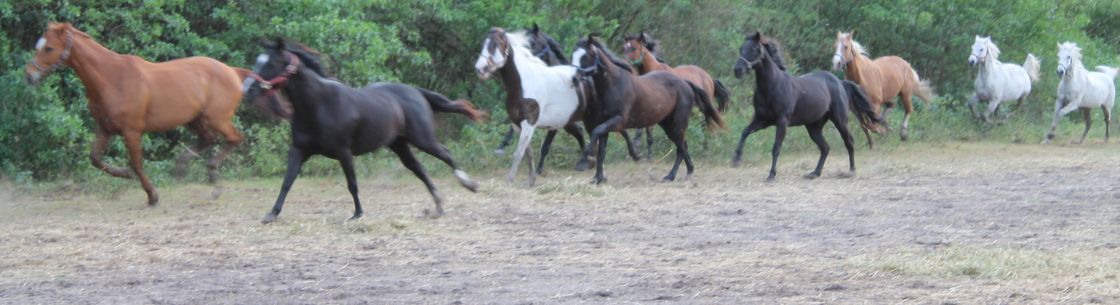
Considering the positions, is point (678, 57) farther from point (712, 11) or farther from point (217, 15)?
point (217, 15)

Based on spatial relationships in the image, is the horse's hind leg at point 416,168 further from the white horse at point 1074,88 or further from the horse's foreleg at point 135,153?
the white horse at point 1074,88

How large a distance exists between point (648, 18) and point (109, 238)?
37.3ft

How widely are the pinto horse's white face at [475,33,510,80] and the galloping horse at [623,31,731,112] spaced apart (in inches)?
141

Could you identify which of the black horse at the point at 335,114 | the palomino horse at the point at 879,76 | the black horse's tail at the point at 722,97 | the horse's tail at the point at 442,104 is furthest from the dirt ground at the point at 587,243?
the palomino horse at the point at 879,76

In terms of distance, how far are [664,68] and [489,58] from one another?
4386 mm

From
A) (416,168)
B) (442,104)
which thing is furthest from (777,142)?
(416,168)

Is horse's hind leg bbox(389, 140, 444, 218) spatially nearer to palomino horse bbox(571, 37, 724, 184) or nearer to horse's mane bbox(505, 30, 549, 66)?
horse's mane bbox(505, 30, 549, 66)

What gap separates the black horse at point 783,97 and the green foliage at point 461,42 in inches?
78.4

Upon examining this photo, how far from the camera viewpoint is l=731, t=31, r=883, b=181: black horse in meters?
14.4

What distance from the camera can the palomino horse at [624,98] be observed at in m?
13.9

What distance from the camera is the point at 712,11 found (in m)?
19.9

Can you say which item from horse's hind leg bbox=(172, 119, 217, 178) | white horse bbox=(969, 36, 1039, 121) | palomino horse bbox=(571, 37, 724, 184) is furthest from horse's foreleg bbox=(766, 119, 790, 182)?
white horse bbox=(969, 36, 1039, 121)

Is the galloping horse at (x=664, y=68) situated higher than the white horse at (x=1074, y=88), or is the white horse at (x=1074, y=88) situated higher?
the galloping horse at (x=664, y=68)

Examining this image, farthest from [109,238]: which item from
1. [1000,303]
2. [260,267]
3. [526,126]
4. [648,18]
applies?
[648,18]
